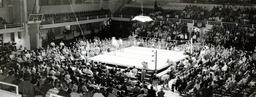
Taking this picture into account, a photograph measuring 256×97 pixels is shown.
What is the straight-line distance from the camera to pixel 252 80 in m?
16.9

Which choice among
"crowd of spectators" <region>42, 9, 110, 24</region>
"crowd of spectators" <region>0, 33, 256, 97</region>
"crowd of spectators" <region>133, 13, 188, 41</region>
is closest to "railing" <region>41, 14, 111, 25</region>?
"crowd of spectators" <region>42, 9, 110, 24</region>

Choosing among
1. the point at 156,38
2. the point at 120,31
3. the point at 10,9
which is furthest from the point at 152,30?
A: the point at 10,9

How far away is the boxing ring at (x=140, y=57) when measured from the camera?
76.6ft

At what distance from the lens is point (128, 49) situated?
95.5 feet

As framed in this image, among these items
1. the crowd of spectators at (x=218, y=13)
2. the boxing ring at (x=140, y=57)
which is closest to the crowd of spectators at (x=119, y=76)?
the boxing ring at (x=140, y=57)

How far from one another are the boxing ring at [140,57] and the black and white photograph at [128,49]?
75mm

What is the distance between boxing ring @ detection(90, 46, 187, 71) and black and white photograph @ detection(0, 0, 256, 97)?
0.07 meters

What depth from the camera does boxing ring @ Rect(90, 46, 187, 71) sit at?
2334 centimetres

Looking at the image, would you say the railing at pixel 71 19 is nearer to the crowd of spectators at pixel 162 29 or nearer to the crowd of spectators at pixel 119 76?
the crowd of spectators at pixel 162 29

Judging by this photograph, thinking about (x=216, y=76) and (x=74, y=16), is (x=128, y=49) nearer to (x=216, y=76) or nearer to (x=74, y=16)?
(x=74, y=16)

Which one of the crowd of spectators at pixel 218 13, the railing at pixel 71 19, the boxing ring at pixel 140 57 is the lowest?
the boxing ring at pixel 140 57

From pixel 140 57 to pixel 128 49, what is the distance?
11.2ft

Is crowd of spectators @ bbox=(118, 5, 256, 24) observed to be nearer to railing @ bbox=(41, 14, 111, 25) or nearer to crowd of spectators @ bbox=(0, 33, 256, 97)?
railing @ bbox=(41, 14, 111, 25)

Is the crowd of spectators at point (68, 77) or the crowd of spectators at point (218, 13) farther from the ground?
the crowd of spectators at point (218, 13)
